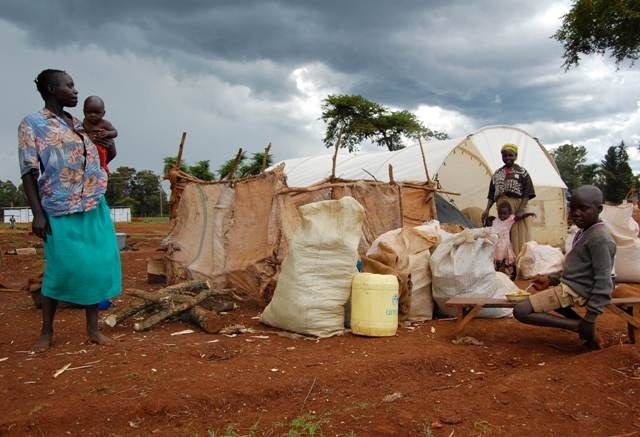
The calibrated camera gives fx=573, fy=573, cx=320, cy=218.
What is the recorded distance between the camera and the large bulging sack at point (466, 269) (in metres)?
4.59

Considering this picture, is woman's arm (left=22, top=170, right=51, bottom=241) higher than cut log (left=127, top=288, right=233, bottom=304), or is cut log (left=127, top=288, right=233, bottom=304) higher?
woman's arm (left=22, top=170, right=51, bottom=241)

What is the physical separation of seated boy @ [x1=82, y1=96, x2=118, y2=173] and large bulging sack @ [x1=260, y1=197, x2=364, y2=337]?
4.66 ft

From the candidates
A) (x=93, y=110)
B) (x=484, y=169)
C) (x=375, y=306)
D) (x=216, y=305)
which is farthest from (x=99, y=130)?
(x=484, y=169)

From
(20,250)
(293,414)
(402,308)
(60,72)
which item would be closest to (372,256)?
(402,308)

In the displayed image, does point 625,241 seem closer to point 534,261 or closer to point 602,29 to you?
point 534,261

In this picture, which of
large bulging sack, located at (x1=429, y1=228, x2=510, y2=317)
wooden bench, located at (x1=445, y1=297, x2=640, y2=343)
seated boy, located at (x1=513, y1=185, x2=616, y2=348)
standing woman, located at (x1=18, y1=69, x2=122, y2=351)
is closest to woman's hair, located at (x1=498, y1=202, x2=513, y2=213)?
large bulging sack, located at (x1=429, y1=228, x2=510, y2=317)

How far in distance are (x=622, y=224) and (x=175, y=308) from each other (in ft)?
17.8

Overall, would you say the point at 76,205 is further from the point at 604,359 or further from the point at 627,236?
the point at 627,236

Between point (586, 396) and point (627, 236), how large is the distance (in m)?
4.78

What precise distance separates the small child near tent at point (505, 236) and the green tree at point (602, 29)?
10.8 meters

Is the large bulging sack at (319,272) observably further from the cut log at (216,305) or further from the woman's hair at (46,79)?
the woman's hair at (46,79)

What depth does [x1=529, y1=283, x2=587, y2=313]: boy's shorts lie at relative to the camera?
3631 mm

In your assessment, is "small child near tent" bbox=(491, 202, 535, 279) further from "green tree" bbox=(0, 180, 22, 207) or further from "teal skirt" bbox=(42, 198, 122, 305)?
"green tree" bbox=(0, 180, 22, 207)

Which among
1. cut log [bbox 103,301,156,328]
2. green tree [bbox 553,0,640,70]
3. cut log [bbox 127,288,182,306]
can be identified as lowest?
cut log [bbox 103,301,156,328]
